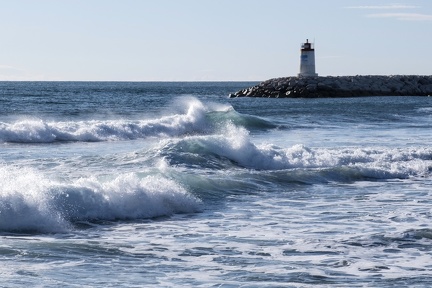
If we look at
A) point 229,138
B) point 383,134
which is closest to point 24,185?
point 229,138

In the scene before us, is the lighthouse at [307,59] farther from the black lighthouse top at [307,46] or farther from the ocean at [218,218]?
the ocean at [218,218]

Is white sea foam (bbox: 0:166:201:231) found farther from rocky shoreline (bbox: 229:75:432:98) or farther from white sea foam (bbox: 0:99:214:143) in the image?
rocky shoreline (bbox: 229:75:432:98)

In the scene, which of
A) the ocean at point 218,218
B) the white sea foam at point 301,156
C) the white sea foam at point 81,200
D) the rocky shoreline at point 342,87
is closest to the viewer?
the ocean at point 218,218

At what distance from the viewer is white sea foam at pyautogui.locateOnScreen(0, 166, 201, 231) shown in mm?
10102

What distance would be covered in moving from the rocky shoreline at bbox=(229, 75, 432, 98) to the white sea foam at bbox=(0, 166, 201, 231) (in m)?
47.6

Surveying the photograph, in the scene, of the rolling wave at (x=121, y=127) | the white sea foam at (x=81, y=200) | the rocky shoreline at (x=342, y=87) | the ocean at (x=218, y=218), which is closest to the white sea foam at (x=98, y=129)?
the rolling wave at (x=121, y=127)

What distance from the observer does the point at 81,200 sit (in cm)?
1104

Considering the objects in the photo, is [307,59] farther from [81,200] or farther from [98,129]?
[81,200]

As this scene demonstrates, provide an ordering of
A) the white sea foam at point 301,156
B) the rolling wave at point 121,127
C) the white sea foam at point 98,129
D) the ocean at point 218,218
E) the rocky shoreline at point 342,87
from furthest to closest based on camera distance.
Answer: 1. the rocky shoreline at point 342,87
2. the rolling wave at point 121,127
3. the white sea foam at point 98,129
4. the white sea foam at point 301,156
5. the ocean at point 218,218

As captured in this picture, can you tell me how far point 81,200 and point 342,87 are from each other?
52.8m

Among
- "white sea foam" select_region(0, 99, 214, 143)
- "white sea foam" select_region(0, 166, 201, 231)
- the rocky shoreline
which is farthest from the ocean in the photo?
the rocky shoreline

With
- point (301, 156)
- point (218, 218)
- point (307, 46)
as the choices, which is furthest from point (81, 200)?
point (307, 46)

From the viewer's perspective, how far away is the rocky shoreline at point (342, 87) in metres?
60.1

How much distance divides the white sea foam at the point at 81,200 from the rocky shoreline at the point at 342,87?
4761cm
